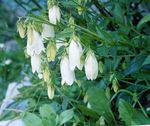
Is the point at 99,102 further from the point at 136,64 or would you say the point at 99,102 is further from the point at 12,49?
the point at 12,49

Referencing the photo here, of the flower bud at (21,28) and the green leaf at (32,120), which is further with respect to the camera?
the green leaf at (32,120)

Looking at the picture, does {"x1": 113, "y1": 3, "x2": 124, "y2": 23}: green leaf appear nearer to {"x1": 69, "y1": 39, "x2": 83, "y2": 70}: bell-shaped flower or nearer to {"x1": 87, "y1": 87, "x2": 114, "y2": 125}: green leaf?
{"x1": 87, "y1": 87, "x2": 114, "y2": 125}: green leaf

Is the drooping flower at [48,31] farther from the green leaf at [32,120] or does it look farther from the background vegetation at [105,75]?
the green leaf at [32,120]

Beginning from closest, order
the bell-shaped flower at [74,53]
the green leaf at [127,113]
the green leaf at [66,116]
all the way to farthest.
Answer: the bell-shaped flower at [74,53] → the green leaf at [127,113] → the green leaf at [66,116]

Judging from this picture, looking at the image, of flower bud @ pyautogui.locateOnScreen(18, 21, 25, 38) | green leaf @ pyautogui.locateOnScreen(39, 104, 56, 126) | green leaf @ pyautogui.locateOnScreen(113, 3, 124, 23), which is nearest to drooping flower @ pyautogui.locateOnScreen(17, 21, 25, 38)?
flower bud @ pyautogui.locateOnScreen(18, 21, 25, 38)

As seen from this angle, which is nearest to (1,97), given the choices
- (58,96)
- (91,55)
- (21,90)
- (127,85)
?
(21,90)

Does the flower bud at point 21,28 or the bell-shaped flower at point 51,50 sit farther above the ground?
the flower bud at point 21,28

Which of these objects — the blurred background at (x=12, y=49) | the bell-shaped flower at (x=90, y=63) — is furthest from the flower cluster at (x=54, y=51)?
the blurred background at (x=12, y=49)

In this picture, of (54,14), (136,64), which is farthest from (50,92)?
(136,64)

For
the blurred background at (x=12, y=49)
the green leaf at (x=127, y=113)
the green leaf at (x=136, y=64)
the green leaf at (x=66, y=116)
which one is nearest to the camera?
the green leaf at (x=127, y=113)
